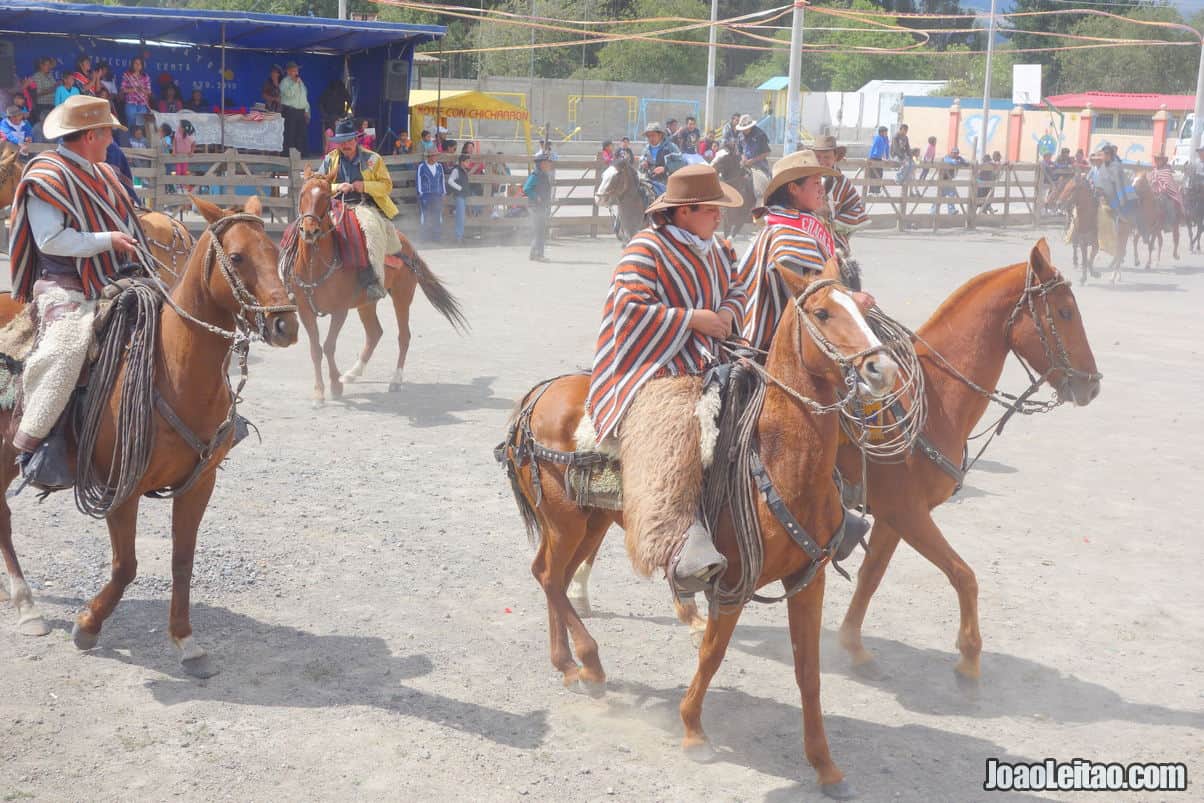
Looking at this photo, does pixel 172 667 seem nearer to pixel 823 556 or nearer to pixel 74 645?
pixel 74 645

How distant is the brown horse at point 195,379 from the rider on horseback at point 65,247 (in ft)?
0.92

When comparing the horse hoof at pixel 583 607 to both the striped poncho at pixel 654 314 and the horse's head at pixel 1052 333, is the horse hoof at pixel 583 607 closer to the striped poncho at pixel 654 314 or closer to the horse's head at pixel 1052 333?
the striped poncho at pixel 654 314

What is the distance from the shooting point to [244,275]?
4941mm

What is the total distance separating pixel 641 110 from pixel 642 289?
48.3 metres

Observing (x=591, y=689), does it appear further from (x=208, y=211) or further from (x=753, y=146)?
(x=753, y=146)

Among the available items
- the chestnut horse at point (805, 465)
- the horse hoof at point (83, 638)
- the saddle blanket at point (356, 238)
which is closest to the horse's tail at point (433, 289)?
the saddle blanket at point (356, 238)

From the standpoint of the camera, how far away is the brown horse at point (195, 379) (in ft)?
16.1

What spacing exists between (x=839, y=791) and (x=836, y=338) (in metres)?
1.65

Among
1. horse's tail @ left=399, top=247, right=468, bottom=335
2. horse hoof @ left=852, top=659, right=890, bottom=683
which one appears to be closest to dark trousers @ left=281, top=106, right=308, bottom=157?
horse's tail @ left=399, top=247, right=468, bottom=335

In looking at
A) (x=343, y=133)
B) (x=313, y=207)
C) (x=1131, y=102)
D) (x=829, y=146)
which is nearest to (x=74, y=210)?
(x=313, y=207)

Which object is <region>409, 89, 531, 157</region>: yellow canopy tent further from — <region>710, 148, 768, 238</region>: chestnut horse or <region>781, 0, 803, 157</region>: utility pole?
<region>781, 0, 803, 157</region>: utility pole

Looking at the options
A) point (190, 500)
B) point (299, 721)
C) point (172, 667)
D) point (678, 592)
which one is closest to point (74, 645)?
point (172, 667)

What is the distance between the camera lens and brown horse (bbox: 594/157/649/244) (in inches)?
710

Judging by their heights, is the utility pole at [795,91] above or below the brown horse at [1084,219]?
above
